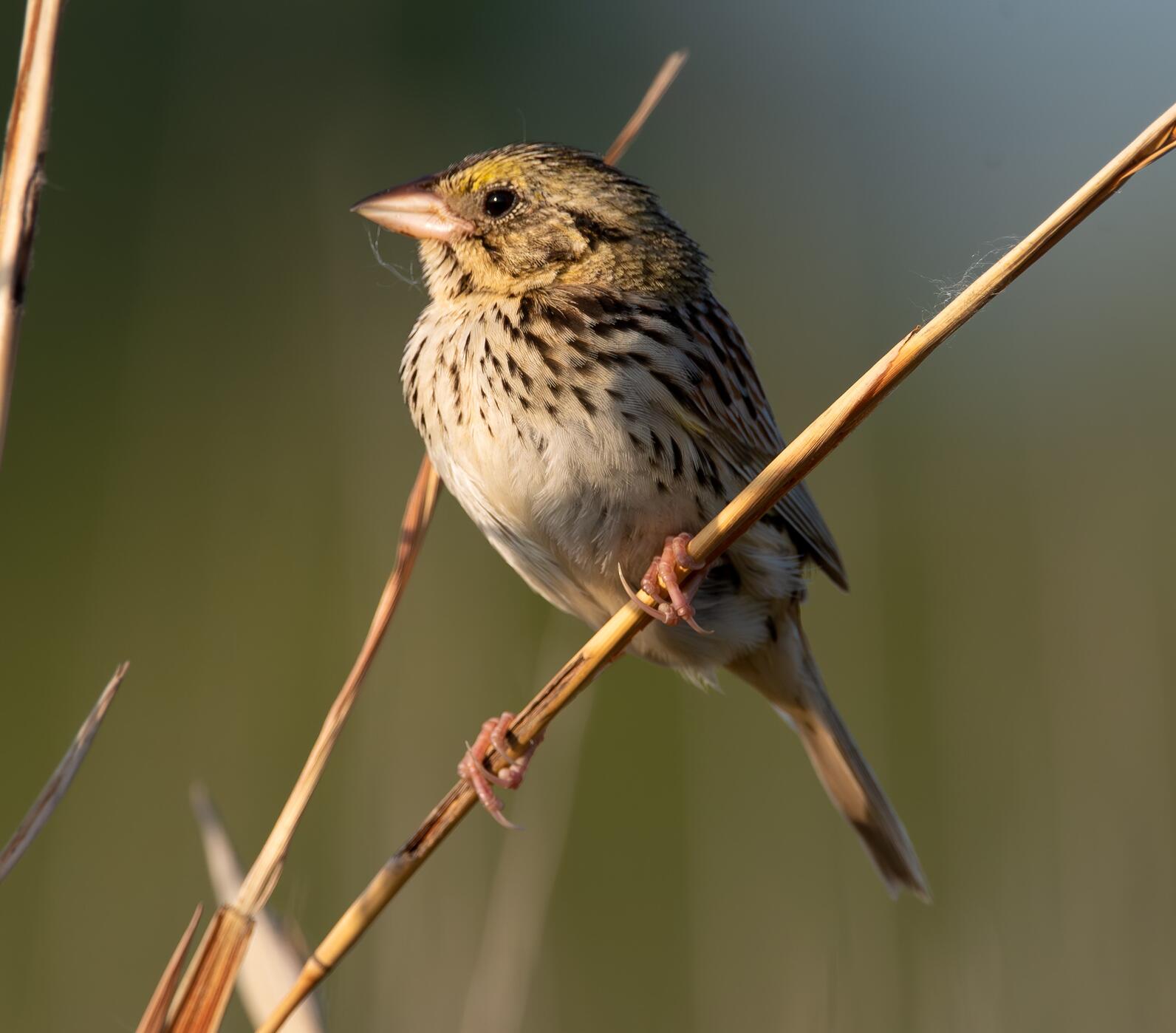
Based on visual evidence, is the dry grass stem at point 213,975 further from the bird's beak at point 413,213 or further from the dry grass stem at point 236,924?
the bird's beak at point 413,213

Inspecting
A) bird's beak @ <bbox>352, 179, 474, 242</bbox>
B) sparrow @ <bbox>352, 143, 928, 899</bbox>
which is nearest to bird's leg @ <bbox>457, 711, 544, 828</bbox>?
sparrow @ <bbox>352, 143, 928, 899</bbox>

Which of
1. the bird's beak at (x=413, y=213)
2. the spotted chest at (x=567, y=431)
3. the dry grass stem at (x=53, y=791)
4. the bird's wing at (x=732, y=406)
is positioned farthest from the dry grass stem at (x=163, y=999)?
the bird's beak at (x=413, y=213)

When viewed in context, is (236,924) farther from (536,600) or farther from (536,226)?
(536,600)

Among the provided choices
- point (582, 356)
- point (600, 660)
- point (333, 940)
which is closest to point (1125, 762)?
point (582, 356)

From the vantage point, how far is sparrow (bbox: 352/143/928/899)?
82.5 inches

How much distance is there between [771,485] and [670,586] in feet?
1.83

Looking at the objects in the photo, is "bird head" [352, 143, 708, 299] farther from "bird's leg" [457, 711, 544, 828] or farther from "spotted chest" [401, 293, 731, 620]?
"bird's leg" [457, 711, 544, 828]

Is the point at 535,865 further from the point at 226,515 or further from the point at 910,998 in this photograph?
the point at 226,515

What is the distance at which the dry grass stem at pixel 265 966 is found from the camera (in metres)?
1.71

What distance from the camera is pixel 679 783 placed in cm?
509

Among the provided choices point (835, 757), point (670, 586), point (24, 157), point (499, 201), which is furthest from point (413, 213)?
point (835, 757)

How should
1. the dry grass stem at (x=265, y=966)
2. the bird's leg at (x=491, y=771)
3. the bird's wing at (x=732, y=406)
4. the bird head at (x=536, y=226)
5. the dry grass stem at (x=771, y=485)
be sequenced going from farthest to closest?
the bird head at (x=536, y=226)
the bird's wing at (x=732, y=406)
the bird's leg at (x=491, y=771)
the dry grass stem at (x=265, y=966)
the dry grass stem at (x=771, y=485)

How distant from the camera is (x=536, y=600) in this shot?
4633 mm

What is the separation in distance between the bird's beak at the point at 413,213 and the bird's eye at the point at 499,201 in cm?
5
